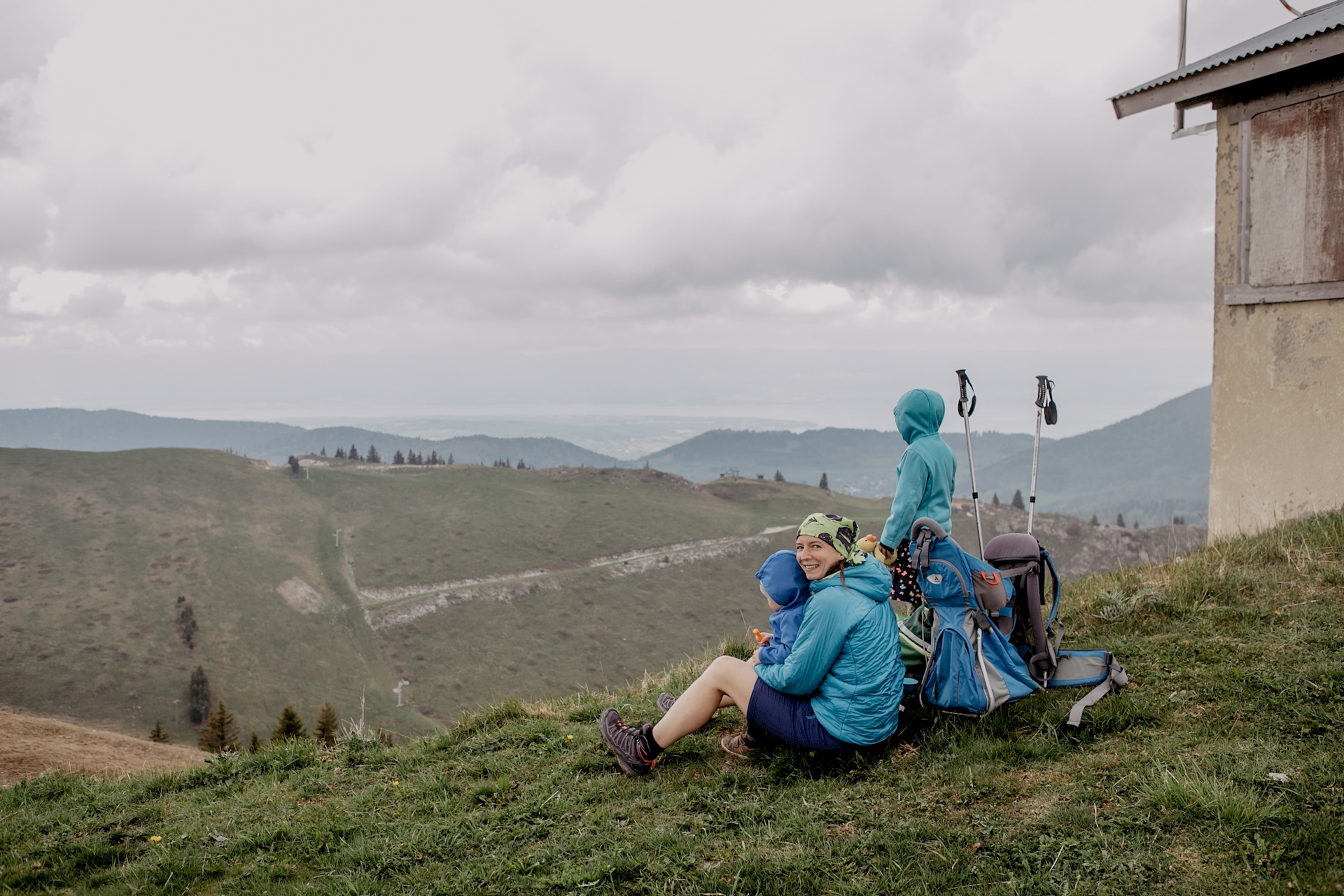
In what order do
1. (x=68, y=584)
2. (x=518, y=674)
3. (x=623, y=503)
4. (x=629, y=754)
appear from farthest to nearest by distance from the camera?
1. (x=623, y=503)
2. (x=68, y=584)
3. (x=518, y=674)
4. (x=629, y=754)

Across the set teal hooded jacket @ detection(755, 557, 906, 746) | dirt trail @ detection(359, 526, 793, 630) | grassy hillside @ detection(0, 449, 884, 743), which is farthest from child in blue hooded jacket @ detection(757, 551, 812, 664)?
dirt trail @ detection(359, 526, 793, 630)

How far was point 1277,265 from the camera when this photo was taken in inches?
419

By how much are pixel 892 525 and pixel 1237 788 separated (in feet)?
9.02

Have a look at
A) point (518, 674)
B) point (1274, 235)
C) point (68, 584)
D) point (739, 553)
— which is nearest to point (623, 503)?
point (739, 553)

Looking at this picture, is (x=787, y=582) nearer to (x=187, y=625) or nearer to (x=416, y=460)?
(x=187, y=625)

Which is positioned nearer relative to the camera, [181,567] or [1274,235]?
[1274,235]

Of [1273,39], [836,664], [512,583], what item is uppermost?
[1273,39]

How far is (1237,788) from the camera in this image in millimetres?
3787

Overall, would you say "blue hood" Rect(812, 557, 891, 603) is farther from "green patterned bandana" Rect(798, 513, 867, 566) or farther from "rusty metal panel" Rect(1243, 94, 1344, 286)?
"rusty metal panel" Rect(1243, 94, 1344, 286)

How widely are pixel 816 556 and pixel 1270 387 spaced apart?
9.37 metres

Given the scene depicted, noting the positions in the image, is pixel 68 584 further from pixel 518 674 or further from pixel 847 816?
pixel 847 816

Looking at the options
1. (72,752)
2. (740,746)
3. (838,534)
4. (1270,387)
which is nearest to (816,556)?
(838,534)

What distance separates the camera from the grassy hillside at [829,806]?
3.56 meters

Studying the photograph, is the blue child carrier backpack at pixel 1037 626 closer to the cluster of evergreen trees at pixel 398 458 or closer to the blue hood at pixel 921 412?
the blue hood at pixel 921 412
